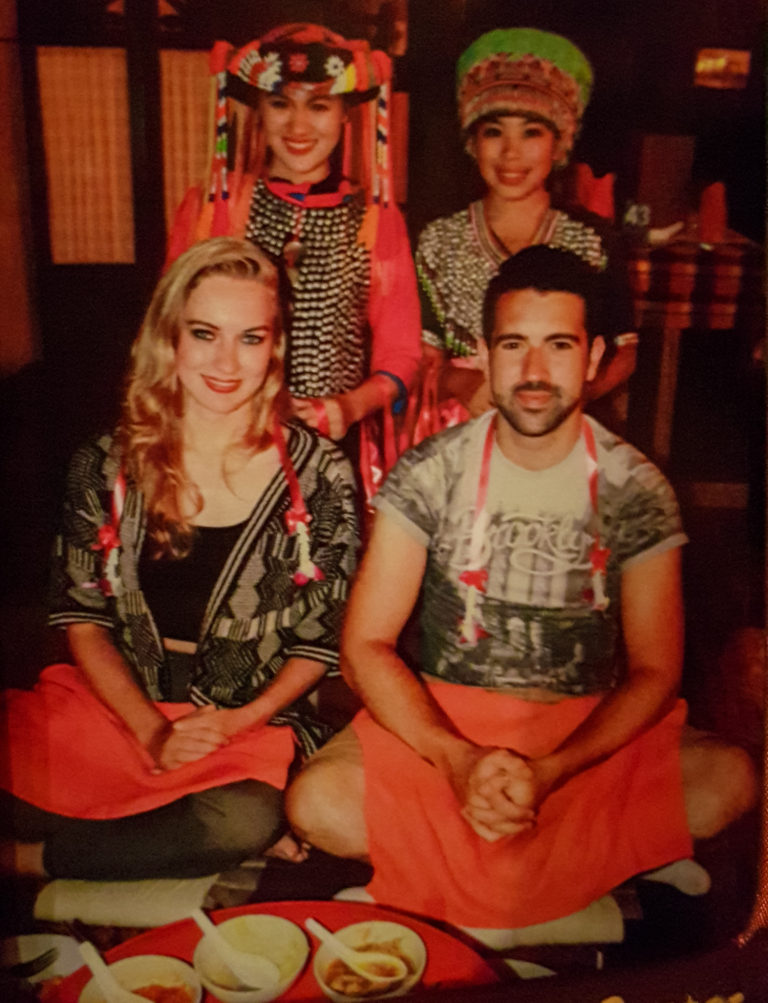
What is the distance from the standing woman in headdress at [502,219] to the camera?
3.42 feet

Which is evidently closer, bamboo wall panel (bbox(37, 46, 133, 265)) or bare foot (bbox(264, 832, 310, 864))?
bamboo wall panel (bbox(37, 46, 133, 265))

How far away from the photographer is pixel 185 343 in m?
1.04

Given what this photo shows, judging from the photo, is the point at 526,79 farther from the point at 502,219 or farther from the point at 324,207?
the point at 324,207

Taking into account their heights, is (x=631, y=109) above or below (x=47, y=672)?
above

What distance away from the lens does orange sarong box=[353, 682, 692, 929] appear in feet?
3.67

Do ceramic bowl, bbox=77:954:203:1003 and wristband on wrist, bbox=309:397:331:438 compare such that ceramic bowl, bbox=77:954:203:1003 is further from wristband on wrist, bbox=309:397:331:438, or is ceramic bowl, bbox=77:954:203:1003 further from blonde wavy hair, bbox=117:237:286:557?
wristband on wrist, bbox=309:397:331:438

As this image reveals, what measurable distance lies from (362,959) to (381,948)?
29 millimetres

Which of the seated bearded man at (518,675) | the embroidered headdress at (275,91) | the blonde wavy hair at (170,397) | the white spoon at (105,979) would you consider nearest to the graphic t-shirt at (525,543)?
the seated bearded man at (518,675)

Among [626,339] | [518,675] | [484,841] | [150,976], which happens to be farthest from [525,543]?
[150,976]

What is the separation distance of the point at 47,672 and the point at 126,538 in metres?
0.22

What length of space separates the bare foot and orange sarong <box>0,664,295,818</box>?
0.08m

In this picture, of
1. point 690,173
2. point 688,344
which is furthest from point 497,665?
point 690,173

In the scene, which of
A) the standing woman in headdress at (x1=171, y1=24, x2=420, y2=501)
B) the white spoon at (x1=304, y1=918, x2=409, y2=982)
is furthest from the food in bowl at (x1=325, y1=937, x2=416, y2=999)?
the standing woman in headdress at (x1=171, y1=24, x2=420, y2=501)

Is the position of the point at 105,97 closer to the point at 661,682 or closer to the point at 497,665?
the point at 497,665
